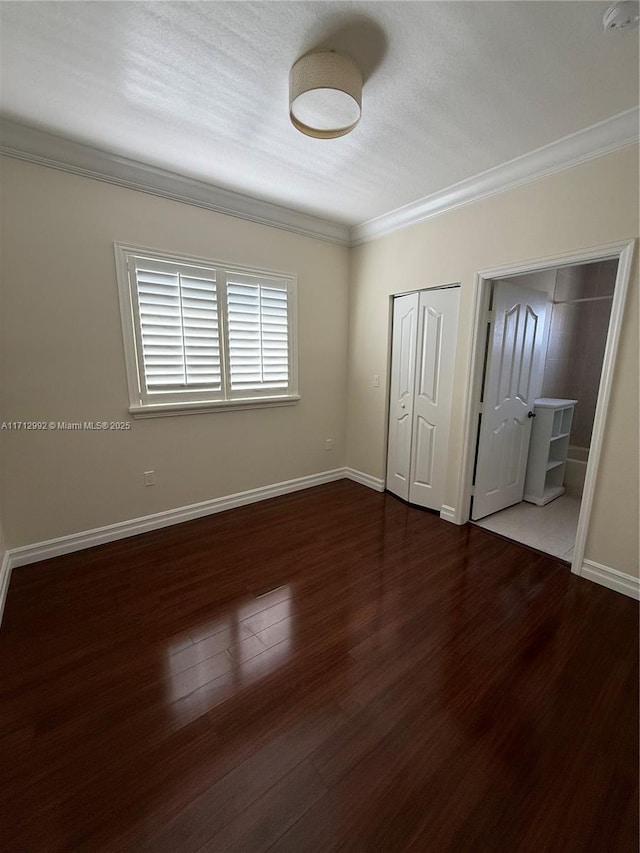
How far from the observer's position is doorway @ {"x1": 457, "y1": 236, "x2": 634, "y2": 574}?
2178 mm

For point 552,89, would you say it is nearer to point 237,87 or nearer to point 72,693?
point 237,87

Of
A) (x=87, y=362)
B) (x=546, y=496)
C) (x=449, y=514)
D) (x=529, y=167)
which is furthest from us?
(x=546, y=496)

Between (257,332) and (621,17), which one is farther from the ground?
(621,17)

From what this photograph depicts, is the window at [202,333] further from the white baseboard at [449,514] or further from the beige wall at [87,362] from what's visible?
the white baseboard at [449,514]

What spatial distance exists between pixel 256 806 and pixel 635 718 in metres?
1.57

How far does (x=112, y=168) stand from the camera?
238 cm

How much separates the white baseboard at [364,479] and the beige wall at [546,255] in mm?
794

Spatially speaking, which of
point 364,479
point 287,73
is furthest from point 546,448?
point 287,73

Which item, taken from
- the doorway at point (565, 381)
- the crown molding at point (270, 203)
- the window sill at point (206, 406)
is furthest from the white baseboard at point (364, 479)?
the crown molding at point (270, 203)

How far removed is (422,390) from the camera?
331 cm

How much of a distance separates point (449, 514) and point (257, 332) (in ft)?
8.04

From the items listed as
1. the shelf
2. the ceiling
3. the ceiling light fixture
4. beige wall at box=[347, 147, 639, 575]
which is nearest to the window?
the ceiling

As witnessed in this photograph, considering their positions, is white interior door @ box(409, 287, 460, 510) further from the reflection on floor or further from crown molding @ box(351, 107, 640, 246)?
crown molding @ box(351, 107, 640, 246)

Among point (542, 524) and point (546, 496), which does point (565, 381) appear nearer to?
point (546, 496)
